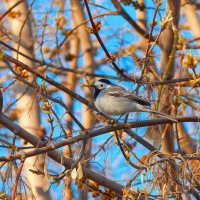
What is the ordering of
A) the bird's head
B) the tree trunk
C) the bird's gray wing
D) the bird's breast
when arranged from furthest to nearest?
the tree trunk, the bird's head, the bird's breast, the bird's gray wing

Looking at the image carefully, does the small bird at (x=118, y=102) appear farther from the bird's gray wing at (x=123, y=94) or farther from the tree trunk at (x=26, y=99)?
the tree trunk at (x=26, y=99)

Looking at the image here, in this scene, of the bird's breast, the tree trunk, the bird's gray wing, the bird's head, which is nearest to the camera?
the bird's gray wing

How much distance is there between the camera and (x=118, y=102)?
13.0 feet

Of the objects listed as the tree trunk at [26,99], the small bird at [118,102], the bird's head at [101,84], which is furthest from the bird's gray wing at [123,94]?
the tree trunk at [26,99]

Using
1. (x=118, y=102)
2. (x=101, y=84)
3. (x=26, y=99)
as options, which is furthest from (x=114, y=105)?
(x=26, y=99)

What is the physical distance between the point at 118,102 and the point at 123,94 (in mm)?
66

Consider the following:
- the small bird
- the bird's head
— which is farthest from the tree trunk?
the small bird

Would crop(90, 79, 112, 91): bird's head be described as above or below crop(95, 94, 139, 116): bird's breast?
above

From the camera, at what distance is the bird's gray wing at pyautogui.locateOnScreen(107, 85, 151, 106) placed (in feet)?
12.1

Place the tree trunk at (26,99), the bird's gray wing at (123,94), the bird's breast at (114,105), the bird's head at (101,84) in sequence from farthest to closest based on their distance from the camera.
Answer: the tree trunk at (26,99), the bird's head at (101,84), the bird's breast at (114,105), the bird's gray wing at (123,94)

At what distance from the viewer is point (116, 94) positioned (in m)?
4.03

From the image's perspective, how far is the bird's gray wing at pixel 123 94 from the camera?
370cm

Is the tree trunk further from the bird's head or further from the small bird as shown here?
the small bird

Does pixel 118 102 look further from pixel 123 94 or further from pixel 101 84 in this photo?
pixel 101 84
